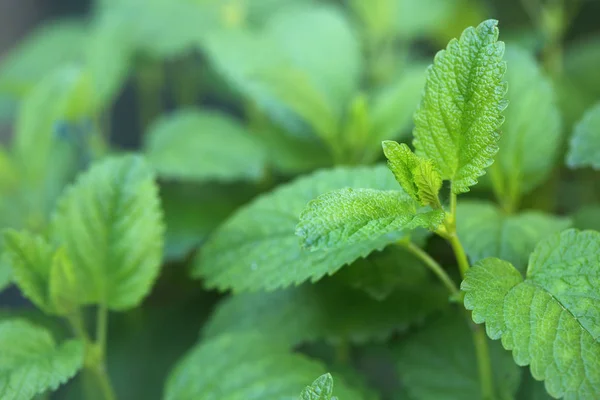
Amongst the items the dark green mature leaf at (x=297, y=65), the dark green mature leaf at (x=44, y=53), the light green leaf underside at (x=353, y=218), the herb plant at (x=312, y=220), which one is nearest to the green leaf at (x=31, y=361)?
the herb plant at (x=312, y=220)

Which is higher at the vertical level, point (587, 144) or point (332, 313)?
point (587, 144)

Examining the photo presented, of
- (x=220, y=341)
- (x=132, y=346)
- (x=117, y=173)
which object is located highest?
(x=117, y=173)

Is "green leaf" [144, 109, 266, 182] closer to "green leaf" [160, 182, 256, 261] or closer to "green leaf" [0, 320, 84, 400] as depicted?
"green leaf" [160, 182, 256, 261]

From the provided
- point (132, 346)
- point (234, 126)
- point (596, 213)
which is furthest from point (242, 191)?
point (596, 213)

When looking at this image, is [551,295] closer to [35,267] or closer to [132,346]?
[35,267]

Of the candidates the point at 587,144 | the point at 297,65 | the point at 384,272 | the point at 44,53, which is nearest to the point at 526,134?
the point at 587,144

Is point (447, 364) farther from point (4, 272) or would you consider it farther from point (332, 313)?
point (4, 272)
